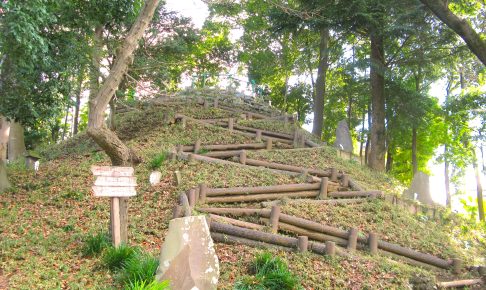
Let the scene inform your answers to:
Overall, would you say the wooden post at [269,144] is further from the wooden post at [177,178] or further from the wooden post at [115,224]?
the wooden post at [115,224]

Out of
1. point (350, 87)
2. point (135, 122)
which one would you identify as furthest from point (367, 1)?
point (135, 122)

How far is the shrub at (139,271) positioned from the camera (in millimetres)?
5656

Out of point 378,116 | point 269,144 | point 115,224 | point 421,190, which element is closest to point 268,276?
point 115,224

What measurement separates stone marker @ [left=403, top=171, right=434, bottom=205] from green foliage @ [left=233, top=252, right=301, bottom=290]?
8220 millimetres

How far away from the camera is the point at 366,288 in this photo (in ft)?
22.8

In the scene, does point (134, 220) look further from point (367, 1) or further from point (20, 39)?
point (367, 1)

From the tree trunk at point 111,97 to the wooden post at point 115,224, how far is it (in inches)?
14.8

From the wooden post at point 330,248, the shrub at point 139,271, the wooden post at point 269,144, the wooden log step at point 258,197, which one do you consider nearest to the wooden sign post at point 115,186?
the shrub at point 139,271

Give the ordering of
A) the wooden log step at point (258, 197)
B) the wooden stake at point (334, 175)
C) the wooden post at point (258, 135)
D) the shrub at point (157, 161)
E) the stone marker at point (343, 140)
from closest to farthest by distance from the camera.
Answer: the wooden log step at point (258, 197) → the shrub at point (157, 161) → the wooden stake at point (334, 175) → the wooden post at point (258, 135) → the stone marker at point (343, 140)

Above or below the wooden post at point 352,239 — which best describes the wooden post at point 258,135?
above

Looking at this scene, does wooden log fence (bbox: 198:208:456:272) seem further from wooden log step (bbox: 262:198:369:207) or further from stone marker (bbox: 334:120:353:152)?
stone marker (bbox: 334:120:353:152)

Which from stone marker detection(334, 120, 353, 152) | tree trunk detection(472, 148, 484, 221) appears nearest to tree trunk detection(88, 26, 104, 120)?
stone marker detection(334, 120, 353, 152)

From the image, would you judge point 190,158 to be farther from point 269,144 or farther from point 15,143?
point 15,143

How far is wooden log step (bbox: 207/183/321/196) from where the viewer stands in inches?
372
